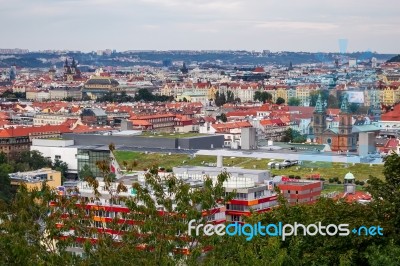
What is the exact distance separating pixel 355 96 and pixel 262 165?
87.3ft

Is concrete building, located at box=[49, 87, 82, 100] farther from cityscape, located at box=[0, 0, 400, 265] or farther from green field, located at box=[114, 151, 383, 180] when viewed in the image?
green field, located at box=[114, 151, 383, 180]

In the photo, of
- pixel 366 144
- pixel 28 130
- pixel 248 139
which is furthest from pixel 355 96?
pixel 366 144

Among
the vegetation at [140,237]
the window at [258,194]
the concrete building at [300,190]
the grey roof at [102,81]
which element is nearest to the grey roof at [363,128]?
the concrete building at [300,190]

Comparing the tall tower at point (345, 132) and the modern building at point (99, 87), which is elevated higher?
the tall tower at point (345, 132)

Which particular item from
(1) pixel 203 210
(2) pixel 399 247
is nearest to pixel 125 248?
(1) pixel 203 210

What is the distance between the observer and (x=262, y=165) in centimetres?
2959

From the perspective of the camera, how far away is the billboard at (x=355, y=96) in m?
53.5

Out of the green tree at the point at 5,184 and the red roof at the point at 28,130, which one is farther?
the red roof at the point at 28,130

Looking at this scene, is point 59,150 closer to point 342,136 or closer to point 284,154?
point 284,154

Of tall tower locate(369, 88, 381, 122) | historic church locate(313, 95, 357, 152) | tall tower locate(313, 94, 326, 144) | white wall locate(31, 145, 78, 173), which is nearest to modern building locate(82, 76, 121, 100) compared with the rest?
tall tower locate(369, 88, 381, 122)

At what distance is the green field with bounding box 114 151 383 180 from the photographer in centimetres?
2795

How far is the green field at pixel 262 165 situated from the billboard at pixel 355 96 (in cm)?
2129

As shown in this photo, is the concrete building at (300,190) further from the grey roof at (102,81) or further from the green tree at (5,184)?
the grey roof at (102,81)

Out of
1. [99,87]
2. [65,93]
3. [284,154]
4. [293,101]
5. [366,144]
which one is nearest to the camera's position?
[284,154]
